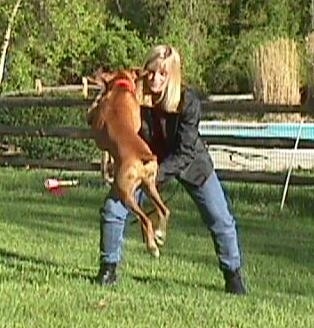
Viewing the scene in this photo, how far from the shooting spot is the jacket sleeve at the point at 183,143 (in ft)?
24.5

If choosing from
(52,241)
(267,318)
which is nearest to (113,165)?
(267,318)

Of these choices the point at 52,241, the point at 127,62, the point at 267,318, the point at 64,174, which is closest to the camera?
the point at 267,318

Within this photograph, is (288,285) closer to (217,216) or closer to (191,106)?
(217,216)

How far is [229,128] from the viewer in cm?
2408

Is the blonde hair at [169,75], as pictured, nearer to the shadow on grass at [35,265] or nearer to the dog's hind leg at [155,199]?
the dog's hind leg at [155,199]

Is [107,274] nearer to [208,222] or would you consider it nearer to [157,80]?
[208,222]

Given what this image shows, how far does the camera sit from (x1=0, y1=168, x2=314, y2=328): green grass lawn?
682cm

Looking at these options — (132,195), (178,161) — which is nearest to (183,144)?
(178,161)

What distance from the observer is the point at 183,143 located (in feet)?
24.6

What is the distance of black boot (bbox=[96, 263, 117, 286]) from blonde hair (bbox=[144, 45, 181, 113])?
120cm

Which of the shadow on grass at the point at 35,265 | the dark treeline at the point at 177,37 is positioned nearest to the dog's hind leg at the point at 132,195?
the shadow on grass at the point at 35,265

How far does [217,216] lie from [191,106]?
764mm

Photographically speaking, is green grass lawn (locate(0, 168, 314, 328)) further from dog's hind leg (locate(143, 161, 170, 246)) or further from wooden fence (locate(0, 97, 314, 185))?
wooden fence (locate(0, 97, 314, 185))

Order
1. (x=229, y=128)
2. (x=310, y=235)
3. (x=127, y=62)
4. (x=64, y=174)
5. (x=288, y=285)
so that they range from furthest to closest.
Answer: (x=127, y=62)
(x=229, y=128)
(x=64, y=174)
(x=310, y=235)
(x=288, y=285)
